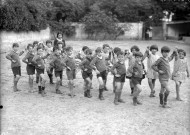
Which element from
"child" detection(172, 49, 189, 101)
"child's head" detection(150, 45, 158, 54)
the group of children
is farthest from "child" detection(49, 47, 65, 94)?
"child" detection(172, 49, 189, 101)

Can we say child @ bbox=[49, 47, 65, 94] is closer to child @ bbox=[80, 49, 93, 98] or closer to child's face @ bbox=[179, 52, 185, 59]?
child @ bbox=[80, 49, 93, 98]

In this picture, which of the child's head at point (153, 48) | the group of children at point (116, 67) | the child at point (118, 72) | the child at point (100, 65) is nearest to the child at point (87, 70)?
the group of children at point (116, 67)

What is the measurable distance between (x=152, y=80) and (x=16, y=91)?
3636mm

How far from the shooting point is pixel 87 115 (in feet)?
17.2

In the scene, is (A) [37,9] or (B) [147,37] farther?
(B) [147,37]

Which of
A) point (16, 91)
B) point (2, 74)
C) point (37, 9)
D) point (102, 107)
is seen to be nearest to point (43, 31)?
point (37, 9)

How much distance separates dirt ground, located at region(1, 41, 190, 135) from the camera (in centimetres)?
450

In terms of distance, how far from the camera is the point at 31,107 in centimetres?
568

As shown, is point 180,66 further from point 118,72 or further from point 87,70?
point 87,70

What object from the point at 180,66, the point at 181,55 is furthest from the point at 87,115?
the point at 181,55

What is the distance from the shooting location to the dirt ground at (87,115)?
4500 millimetres

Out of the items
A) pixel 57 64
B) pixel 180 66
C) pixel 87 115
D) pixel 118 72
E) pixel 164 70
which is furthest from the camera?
pixel 57 64

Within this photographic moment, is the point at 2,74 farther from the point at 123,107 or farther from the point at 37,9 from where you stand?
the point at 37,9

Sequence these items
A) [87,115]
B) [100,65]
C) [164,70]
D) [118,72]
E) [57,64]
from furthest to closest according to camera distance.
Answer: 1. [57,64]
2. [100,65]
3. [118,72]
4. [164,70]
5. [87,115]
